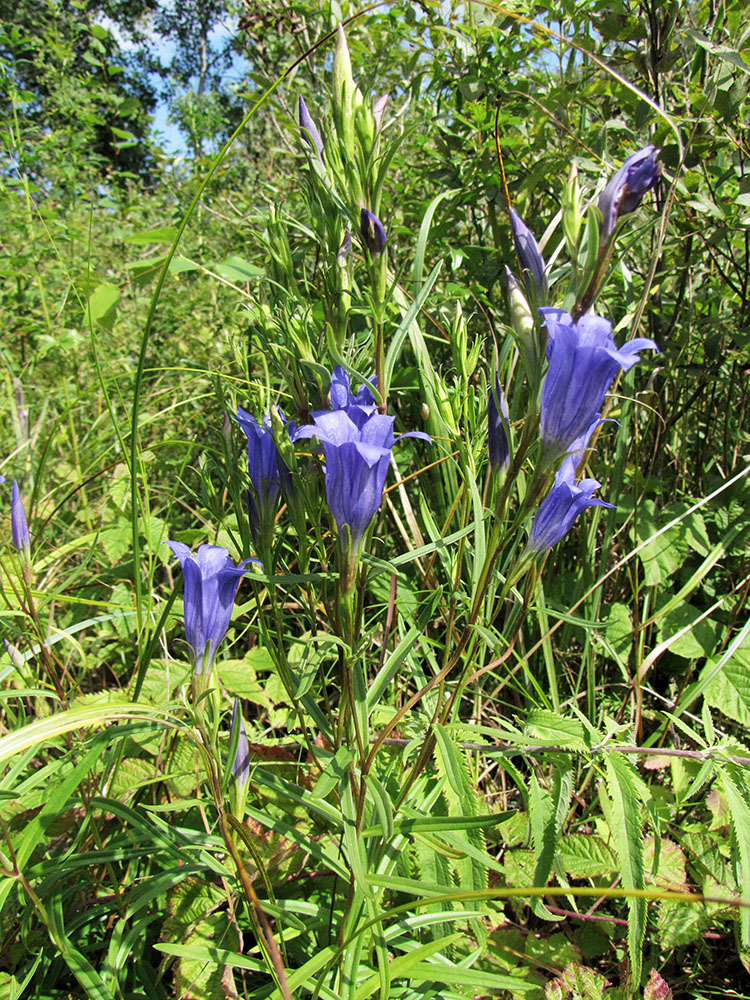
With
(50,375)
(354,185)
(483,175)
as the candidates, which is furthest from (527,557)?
(50,375)

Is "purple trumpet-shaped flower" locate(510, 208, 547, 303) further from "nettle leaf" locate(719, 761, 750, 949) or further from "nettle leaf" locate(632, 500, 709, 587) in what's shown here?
"nettle leaf" locate(632, 500, 709, 587)

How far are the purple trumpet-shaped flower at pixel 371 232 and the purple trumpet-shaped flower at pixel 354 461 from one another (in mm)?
277

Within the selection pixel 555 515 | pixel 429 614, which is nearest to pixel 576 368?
pixel 555 515

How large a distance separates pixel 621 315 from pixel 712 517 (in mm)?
763

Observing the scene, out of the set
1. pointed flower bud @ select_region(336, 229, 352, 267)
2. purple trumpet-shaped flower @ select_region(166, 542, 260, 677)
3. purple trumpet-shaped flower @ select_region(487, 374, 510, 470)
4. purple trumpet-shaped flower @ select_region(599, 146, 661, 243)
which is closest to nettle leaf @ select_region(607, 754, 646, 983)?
purple trumpet-shaped flower @ select_region(487, 374, 510, 470)

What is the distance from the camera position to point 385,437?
0.86 m

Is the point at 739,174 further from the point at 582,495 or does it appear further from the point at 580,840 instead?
the point at 580,840

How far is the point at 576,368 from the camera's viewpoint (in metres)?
0.72

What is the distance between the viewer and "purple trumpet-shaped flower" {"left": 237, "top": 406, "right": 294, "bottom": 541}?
0.97 metres

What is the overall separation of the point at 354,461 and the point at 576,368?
299 mm

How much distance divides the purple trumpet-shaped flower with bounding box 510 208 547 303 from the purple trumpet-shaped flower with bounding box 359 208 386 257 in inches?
9.8

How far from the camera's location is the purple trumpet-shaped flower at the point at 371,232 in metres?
0.94

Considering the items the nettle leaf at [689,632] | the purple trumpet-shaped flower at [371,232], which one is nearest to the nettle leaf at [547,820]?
the nettle leaf at [689,632]

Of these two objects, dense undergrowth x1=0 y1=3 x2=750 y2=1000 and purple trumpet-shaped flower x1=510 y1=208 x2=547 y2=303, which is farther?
dense undergrowth x1=0 y1=3 x2=750 y2=1000
